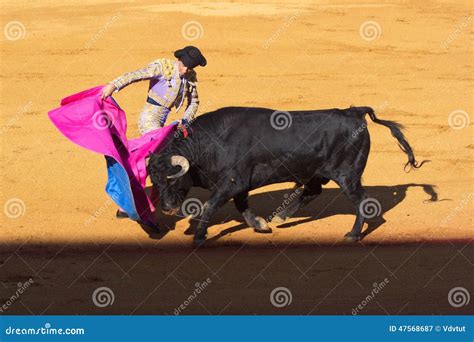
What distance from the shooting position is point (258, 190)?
11070 millimetres

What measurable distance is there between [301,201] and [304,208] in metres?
0.54

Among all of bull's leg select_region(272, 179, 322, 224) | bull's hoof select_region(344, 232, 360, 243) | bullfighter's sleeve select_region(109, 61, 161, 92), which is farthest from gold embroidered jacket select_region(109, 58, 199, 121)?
bull's hoof select_region(344, 232, 360, 243)

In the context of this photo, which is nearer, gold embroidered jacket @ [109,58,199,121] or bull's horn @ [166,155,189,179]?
bull's horn @ [166,155,189,179]

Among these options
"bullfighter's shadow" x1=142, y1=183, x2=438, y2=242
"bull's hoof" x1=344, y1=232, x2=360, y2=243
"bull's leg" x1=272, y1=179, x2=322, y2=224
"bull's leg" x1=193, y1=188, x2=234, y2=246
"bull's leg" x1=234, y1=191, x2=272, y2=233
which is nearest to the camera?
"bull's leg" x1=193, y1=188, x2=234, y2=246

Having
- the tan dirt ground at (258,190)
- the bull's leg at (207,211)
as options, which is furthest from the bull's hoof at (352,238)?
the bull's leg at (207,211)

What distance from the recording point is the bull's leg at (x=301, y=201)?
10.0 m

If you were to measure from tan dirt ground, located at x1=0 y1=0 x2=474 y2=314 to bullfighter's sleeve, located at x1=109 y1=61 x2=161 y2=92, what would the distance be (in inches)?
55.0

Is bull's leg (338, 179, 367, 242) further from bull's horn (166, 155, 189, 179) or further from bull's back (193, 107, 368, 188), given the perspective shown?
bull's horn (166, 155, 189, 179)

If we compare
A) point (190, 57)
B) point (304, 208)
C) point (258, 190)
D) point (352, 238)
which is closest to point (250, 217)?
point (352, 238)

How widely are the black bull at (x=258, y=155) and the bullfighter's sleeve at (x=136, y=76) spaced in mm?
590

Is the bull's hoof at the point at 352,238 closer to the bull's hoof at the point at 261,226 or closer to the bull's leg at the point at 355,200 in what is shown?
the bull's leg at the point at 355,200

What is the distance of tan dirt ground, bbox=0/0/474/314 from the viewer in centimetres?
839

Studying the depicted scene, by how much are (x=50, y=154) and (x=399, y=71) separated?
257 inches

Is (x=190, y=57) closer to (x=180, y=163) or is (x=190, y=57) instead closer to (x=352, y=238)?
(x=180, y=163)
